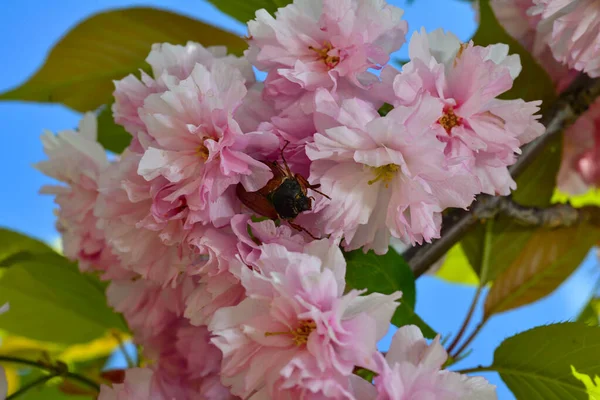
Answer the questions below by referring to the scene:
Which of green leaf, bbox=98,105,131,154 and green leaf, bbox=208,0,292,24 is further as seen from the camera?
green leaf, bbox=98,105,131,154

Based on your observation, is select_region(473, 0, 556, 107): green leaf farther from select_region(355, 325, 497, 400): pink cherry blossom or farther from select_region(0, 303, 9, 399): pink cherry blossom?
select_region(0, 303, 9, 399): pink cherry blossom

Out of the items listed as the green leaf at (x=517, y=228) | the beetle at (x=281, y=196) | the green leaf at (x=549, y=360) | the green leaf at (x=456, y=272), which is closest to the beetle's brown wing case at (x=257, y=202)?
the beetle at (x=281, y=196)

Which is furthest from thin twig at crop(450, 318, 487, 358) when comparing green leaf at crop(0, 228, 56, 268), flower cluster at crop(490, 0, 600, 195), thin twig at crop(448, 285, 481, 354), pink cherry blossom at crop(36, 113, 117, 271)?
green leaf at crop(0, 228, 56, 268)

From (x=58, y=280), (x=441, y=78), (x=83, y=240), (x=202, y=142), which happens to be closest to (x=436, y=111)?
(x=441, y=78)

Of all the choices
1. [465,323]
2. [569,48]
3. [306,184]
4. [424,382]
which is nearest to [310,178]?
[306,184]

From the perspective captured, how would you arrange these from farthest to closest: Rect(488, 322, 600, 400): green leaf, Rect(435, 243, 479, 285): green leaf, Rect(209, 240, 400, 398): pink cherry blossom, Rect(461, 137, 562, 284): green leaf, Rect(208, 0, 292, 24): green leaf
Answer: Rect(435, 243, 479, 285): green leaf < Rect(461, 137, 562, 284): green leaf < Rect(208, 0, 292, 24): green leaf < Rect(488, 322, 600, 400): green leaf < Rect(209, 240, 400, 398): pink cherry blossom

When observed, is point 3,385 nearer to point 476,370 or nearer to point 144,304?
point 144,304
